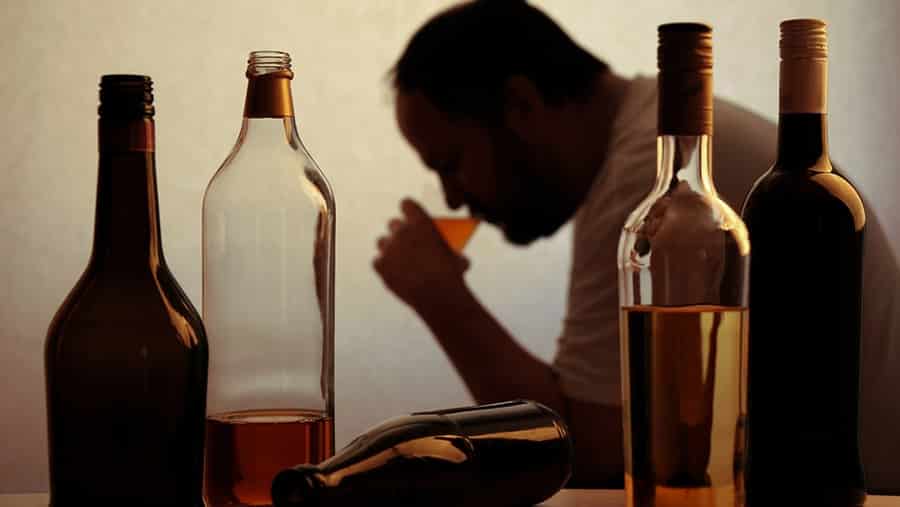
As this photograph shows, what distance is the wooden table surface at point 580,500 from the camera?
66cm

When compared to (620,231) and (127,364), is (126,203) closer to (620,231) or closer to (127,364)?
(127,364)

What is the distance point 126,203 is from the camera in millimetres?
586

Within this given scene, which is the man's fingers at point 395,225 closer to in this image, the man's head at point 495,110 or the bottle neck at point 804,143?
the man's head at point 495,110

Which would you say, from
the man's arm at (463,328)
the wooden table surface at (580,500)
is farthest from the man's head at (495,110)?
the wooden table surface at (580,500)

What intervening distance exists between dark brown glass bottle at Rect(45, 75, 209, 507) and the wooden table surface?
10 cm

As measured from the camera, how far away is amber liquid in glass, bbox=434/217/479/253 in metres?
1.94

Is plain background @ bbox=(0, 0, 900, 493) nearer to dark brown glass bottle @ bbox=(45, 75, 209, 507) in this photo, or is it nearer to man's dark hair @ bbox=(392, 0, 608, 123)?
man's dark hair @ bbox=(392, 0, 608, 123)

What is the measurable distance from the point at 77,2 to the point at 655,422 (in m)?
1.65

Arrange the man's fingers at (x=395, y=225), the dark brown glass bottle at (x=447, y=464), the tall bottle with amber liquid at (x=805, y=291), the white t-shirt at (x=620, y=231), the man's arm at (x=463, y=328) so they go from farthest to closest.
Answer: the man's fingers at (x=395, y=225)
the man's arm at (x=463, y=328)
the white t-shirt at (x=620, y=231)
the tall bottle with amber liquid at (x=805, y=291)
the dark brown glass bottle at (x=447, y=464)

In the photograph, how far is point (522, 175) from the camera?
198 centimetres

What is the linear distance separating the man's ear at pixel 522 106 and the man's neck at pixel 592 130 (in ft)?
0.28

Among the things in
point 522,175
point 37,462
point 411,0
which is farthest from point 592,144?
point 37,462

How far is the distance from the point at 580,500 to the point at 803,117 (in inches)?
10.3

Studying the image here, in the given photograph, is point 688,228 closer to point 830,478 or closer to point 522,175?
point 830,478
